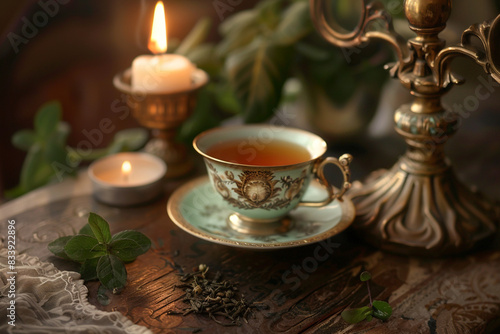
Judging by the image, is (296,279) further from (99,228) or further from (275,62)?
(275,62)

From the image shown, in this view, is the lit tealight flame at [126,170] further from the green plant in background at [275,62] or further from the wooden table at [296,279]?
the green plant in background at [275,62]

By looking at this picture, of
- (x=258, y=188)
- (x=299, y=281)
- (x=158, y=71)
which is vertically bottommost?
(x=299, y=281)

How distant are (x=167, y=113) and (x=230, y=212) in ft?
0.79

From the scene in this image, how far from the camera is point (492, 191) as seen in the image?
3.22ft

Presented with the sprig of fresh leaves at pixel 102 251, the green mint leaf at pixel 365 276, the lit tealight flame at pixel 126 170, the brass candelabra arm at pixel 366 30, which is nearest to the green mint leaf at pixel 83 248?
the sprig of fresh leaves at pixel 102 251

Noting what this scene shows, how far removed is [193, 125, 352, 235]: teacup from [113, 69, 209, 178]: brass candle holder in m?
0.15

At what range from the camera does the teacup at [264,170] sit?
768 mm

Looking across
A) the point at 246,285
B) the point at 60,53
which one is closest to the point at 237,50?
the point at 246,285

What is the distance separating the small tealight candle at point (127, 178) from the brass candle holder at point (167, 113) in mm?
44

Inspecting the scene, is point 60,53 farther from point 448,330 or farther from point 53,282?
point 448,330

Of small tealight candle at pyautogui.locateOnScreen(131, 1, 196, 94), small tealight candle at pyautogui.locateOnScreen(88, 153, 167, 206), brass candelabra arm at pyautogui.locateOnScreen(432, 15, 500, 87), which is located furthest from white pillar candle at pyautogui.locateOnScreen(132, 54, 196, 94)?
brass candelabra arm at pyautogui.locateOnScreen(432, 15, 500, 87)

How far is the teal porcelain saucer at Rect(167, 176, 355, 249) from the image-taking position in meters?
0.77

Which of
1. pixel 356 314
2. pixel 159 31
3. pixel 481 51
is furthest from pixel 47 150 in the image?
pixel 481 51

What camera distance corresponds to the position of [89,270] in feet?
2.35
